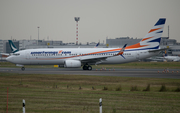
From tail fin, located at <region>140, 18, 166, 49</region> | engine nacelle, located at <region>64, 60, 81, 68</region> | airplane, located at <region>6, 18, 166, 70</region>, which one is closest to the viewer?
engine nacelle, located at <region>64, 60, 81, 68</region>

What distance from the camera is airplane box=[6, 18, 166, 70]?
43219mm

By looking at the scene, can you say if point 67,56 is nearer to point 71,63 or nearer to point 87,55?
point 71,63

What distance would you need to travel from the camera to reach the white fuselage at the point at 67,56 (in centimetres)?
4331

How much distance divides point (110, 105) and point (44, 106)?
12.0 ft

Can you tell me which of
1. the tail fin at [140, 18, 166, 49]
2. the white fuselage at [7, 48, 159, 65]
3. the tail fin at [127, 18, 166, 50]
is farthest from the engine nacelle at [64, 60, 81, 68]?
the tail fin at [140, 18, 166, 49]

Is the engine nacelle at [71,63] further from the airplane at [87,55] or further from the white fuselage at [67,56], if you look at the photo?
the white fuselage at [67,56]

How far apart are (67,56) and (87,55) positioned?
369cm

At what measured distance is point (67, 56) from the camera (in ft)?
143

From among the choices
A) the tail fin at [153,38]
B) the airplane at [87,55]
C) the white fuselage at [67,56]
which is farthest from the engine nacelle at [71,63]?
the tail fin at [153,38]

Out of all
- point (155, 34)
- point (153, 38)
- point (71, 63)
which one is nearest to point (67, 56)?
point (71, 63)

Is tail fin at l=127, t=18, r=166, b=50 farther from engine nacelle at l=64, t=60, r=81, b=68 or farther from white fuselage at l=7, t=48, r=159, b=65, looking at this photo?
engine nacelle at l=64, t=60, r=81, b=68

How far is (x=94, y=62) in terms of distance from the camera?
145 ft

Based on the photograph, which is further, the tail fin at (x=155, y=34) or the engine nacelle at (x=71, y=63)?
the tail fin at (x=155, y=34)

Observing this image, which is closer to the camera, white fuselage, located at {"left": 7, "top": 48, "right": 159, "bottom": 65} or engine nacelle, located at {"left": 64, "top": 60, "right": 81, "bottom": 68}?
engine nacelle, located at {"left": 64, "top": 60, "right": 81, "bottom": 68}
